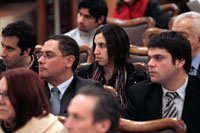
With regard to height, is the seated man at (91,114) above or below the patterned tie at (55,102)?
above

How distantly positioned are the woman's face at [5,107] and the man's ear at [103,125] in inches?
Answer: 22.7

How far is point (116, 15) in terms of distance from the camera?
4.80 m

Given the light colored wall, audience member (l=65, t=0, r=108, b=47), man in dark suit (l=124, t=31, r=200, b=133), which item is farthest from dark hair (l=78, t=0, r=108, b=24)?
man in dark suit (l=124, t=31, r=200, b=133)

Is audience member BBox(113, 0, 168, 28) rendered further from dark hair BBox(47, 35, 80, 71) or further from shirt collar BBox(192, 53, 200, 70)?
dark hair BBox(47, 35, 80, 71)

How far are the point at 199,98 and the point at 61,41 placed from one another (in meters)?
0.96

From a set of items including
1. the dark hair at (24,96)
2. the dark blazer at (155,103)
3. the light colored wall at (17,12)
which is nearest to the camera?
the dark hair at (24,96)

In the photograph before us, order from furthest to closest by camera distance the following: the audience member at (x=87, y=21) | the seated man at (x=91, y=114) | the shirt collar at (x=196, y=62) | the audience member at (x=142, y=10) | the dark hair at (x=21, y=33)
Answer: the audience member at (x=142, y=10), the audience member at (x=87, y=21), the dark hair at (x=21, y=33), the shirt collar at (x=196, y=62), the seated man at (x=91, y=114)

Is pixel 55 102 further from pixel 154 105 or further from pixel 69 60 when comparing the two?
pixel 154 105

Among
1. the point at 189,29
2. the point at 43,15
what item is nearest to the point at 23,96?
the point at 189,29

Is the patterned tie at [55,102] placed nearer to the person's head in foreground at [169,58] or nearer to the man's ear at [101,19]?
the person's head in foreground at [169,58]

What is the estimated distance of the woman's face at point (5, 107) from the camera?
1.90m

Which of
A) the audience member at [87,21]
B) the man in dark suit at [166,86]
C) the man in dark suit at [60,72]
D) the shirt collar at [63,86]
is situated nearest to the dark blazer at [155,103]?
the man in dark suit at [166,86]

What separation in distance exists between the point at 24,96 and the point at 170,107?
82 centimetres

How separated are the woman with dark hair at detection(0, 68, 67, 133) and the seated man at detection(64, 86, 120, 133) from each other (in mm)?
419
